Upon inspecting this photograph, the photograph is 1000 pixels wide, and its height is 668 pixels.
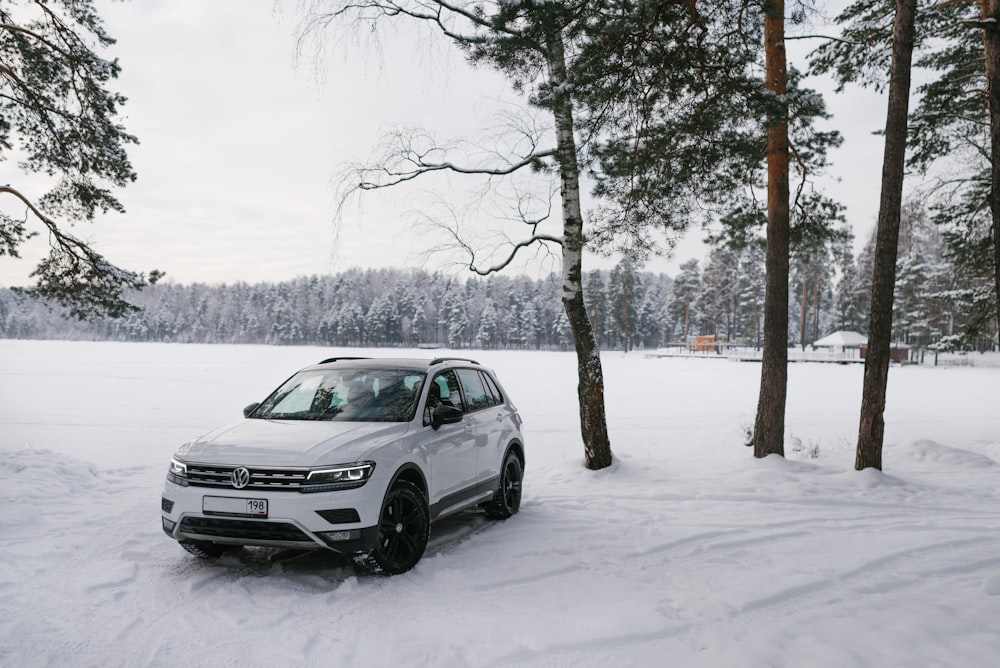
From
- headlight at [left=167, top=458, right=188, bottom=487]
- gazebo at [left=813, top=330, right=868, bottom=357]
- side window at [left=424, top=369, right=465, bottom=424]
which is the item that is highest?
gazebo at [left=813, top=330, right=868, bottom=357]

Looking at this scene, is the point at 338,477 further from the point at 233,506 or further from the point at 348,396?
the point at 348,396

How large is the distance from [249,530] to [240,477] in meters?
0.39

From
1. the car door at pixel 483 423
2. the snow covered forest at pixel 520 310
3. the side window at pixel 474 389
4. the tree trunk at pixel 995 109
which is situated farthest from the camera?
the snow covered forest at pixel 520 310

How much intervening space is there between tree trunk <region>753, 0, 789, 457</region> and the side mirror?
21.2 feet

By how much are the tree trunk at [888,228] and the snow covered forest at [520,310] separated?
123 feet

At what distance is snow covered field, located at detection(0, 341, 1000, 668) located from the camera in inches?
161

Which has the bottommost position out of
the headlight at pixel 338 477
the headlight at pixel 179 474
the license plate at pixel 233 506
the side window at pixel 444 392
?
the license plate at pixel 233 506

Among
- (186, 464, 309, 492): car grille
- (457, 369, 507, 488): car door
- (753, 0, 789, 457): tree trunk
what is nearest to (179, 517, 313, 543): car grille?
(186, 464, 309, 492): car grille

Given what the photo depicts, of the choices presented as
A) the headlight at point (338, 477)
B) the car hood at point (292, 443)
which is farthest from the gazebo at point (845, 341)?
the headlight at point (338, 477)

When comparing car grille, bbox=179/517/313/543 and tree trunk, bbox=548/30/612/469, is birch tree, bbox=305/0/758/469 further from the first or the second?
car grille, bbox=179/517/313/543

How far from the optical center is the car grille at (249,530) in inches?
195

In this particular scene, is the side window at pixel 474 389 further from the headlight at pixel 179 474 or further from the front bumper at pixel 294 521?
the headlight at pixel 179 474

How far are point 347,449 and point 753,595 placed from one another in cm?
326

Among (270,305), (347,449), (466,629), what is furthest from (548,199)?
(270,305)
